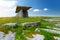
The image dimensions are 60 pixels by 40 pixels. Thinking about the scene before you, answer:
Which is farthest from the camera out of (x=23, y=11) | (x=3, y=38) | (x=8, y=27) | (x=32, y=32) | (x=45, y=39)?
(x=23, y=11)

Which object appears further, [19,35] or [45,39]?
[19,35]

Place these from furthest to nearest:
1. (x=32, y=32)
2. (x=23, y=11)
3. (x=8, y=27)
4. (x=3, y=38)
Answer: (x=23, y=11) → (x=8, y=27) → (x=32, y=32) → (x=3, y=38)

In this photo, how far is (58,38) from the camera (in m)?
5.36

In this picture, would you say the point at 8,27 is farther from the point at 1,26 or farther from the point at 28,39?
the point at 28,39

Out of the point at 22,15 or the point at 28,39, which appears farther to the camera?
the point at 22,15

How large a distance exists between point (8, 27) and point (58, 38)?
2.19 metres

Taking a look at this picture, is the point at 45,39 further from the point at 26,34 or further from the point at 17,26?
the point at 17,26

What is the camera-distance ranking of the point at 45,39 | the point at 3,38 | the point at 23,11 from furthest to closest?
the point at 23,11
the point at 3,38
the point at 45,39

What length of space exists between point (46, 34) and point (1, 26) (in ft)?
6.70

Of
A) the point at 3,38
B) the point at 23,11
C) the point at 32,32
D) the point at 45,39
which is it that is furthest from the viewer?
the point at 23,11

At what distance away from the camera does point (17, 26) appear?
7086mm

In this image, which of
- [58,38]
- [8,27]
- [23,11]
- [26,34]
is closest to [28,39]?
[26,34]

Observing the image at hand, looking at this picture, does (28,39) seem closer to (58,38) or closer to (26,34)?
(26,34)

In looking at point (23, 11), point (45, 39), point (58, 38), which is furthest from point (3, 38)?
point (23, 11)
